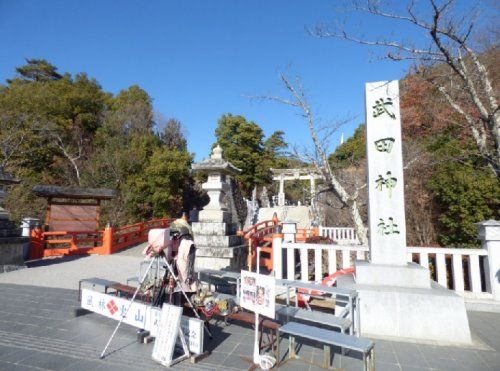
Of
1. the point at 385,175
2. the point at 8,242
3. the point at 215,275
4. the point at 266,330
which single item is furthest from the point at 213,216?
the point at 8,242

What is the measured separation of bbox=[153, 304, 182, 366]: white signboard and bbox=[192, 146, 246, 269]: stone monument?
319cm

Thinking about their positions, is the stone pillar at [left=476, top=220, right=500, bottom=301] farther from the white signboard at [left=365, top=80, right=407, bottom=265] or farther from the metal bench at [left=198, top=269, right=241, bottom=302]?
the metal bench at [left=198, top=269, right=241, bottom=302]

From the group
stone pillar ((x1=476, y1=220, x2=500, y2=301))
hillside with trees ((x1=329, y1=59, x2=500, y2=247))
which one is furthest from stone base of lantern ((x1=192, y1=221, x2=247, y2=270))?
hillside with trees ((x1=329, y1=59, x2=500, y2=247))

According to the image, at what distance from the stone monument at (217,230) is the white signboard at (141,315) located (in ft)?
7.82

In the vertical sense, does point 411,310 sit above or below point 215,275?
below

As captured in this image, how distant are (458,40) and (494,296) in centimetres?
471

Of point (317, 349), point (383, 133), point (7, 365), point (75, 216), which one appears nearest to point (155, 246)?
point (7, 365)

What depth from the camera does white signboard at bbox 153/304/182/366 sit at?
292cm

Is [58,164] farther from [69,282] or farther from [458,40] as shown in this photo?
[458,40]

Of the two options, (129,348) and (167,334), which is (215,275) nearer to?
(129,348)

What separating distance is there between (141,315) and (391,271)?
372 cm

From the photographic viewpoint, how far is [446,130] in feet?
38.2

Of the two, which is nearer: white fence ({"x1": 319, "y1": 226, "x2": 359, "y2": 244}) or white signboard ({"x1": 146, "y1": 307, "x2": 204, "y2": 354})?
white signboard ({"x1": 146, "y1": 307, "x2": 204, "y2": 354})

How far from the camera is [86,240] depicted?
12062 mm
